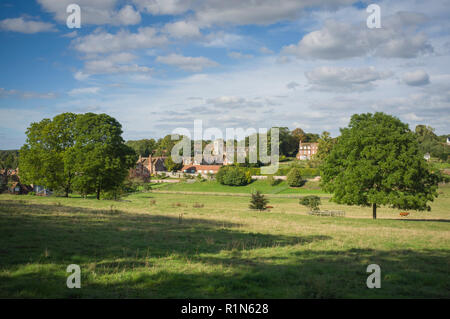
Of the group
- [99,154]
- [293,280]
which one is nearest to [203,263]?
[293,280]

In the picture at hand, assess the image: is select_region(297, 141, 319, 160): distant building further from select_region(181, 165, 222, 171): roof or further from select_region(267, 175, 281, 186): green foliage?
select_region(267, 175, 281, 186): green foliage

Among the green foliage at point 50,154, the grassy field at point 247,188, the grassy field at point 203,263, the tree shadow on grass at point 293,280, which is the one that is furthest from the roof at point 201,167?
the tree shadow on grass at point 293,280

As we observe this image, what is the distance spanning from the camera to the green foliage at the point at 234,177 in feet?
304

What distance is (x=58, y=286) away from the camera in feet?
23.2

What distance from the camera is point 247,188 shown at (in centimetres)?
8894

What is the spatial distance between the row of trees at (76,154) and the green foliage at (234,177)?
186 ft

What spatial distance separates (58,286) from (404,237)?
55.6 ft

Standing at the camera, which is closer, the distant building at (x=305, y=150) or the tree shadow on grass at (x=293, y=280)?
the tree shadow on grass at (x=293, y=280)

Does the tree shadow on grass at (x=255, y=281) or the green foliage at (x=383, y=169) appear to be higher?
the green foliage at (x=383, y=169)

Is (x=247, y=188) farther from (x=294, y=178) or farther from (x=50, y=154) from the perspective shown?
(x=50, y=154)

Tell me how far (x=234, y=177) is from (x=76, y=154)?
61112 mm

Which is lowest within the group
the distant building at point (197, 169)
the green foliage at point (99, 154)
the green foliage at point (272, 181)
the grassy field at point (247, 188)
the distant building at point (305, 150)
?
the grassy field at point (247, 188)

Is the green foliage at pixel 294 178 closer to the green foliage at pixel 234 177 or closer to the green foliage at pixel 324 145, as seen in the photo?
the green foliage at pixel 234 177
